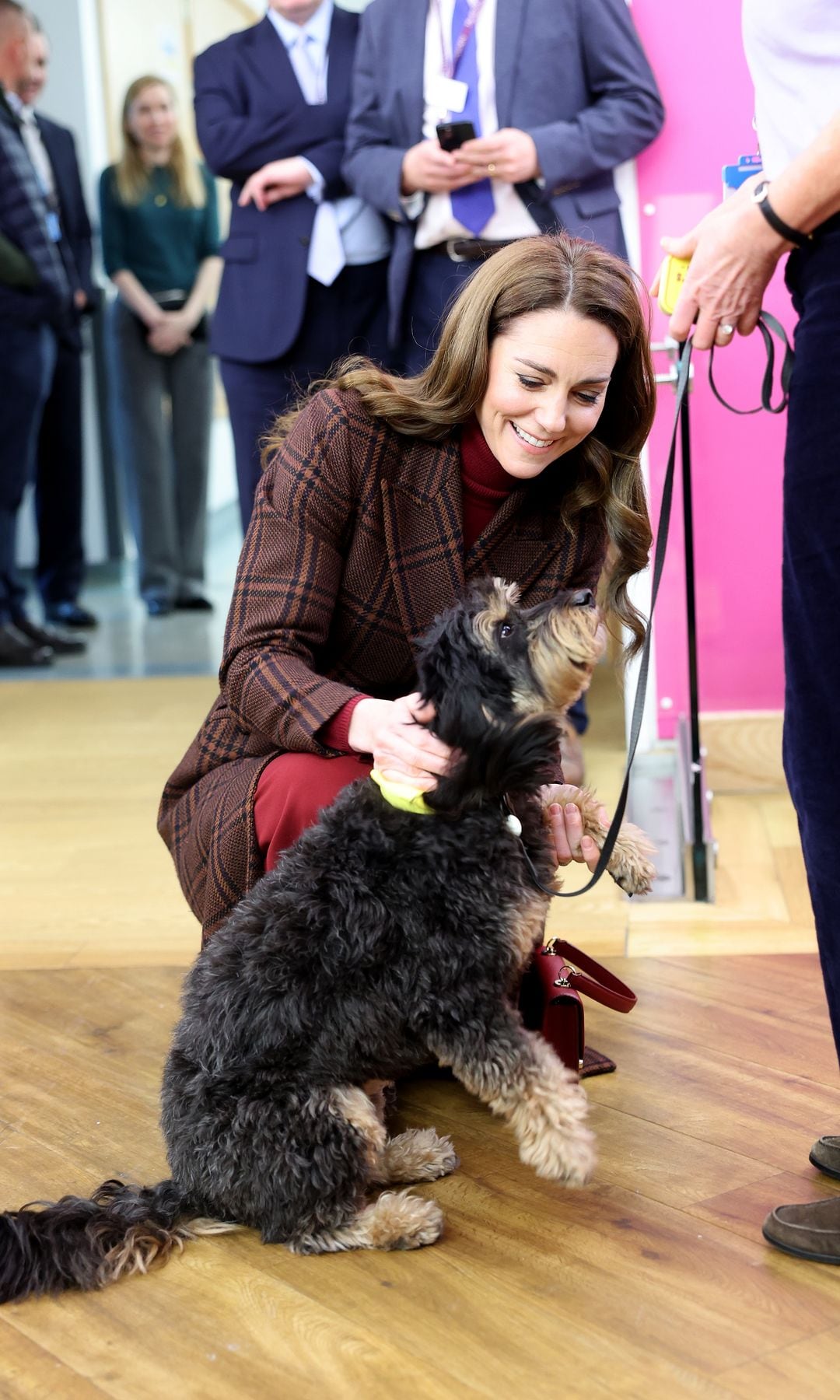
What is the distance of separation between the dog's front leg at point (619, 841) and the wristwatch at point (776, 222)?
2.56 feet

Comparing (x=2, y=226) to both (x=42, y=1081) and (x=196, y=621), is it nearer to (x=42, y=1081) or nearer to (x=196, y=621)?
(x=196, y=621)

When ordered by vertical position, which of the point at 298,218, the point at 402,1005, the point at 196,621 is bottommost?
the point at 196,621

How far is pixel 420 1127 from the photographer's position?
2115 millimetres

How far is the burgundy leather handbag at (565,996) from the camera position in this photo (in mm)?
2129

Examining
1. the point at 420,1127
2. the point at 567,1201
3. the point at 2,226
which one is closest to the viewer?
the point at 567,1201

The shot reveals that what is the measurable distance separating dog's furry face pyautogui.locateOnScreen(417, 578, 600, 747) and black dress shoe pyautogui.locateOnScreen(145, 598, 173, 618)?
4986 millimetres

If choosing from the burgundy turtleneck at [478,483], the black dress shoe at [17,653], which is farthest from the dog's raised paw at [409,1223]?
the black dress shoe at [17,653]

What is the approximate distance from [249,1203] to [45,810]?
7.01ft

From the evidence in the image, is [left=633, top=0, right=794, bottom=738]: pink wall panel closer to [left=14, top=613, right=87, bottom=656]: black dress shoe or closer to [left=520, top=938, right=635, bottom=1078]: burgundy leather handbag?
[left=520, top=938, right=635, bottom=1078]: burgundy leather handbag

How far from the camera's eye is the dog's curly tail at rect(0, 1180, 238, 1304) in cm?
167

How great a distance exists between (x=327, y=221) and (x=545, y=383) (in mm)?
2070

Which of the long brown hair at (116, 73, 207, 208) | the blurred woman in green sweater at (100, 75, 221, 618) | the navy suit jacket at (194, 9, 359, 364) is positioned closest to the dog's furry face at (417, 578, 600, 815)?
the navy suit jacket at (194, 9, 359, 364)

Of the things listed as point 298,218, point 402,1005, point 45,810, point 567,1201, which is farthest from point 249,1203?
point 298,218

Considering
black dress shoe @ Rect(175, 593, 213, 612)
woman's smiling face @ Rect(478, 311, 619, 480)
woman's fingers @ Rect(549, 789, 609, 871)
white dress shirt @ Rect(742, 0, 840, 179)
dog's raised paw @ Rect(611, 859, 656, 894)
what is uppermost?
white dress shirt @ Rect(742, 0, 840, 179)
